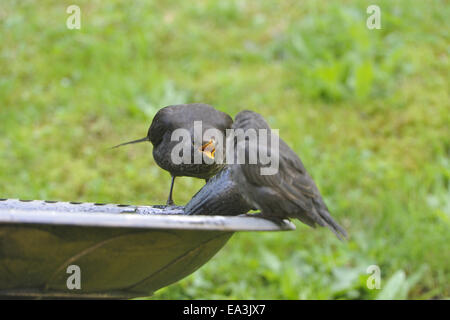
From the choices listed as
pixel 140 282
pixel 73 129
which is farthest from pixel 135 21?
pixel 140 282

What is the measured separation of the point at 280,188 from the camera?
2.32 metres

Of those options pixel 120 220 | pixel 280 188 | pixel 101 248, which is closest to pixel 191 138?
A: pixel 280 188

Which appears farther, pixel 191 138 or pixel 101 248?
pixel 191 138

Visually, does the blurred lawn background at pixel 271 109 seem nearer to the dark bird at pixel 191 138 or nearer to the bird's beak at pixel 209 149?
the dark bird at pixel 191 138

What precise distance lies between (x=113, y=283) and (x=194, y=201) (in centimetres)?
57

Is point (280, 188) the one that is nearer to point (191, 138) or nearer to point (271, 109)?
point (191, 138)

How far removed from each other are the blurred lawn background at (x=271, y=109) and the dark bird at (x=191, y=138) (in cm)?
105

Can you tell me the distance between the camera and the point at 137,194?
5.05 metres

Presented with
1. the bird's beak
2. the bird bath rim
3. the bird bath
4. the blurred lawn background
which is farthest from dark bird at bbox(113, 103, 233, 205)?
the bird bath rim

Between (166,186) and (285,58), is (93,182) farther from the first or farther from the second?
(285,58)

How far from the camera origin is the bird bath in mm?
1683

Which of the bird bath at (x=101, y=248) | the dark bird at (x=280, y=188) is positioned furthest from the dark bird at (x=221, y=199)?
the bird bath at (x=101, y=248)

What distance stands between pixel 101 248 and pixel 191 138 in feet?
5.44

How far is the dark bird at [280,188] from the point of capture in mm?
2281
